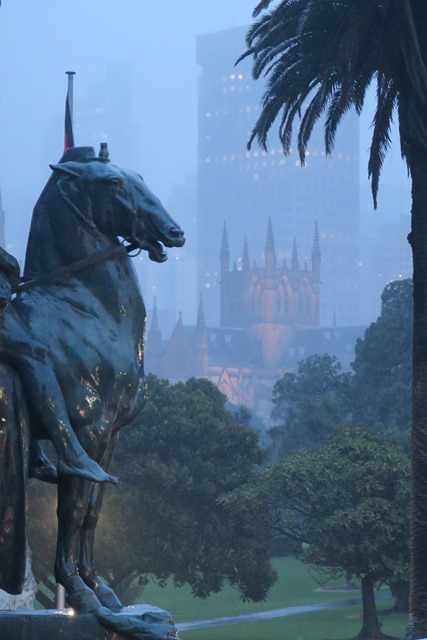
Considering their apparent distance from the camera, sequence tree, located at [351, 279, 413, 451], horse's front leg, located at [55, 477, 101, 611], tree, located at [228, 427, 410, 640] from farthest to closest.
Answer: tree, located at [351, 279, 413, 451]
tree, located at [228, 427, 410, 640]
horse's front leg, located at [55, 477, 101, 611]

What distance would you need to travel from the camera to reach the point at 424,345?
24812mm

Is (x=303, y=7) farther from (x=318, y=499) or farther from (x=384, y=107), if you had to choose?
(x=318, y=499)

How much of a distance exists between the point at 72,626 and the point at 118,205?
9.11 ft

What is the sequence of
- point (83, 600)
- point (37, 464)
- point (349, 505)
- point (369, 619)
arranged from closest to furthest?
point (83, 600) < point (37, 464) < point (349, 505) < point (369, 619)

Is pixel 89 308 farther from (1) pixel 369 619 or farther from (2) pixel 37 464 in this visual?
(1) pixel 369 619

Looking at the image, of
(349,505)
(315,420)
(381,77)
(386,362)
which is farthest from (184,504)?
(386,362)

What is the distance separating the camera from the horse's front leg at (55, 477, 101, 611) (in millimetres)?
8625

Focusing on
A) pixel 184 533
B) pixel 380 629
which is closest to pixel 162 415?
pixel 184 533

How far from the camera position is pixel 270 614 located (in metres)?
63.6

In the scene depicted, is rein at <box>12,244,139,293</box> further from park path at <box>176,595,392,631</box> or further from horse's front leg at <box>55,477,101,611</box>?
park path at <box>176,595,392,631</box>

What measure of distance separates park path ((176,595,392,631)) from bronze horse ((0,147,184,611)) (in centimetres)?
4912

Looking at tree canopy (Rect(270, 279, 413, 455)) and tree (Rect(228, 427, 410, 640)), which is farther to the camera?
tree canopy (Rect(270, 279, 413, 455))

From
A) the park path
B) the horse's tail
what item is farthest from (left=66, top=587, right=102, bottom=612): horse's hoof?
the park path

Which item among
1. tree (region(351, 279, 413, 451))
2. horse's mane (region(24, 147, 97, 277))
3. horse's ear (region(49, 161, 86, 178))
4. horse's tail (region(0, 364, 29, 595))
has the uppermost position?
tree (region(351, 279, 413, 451))
